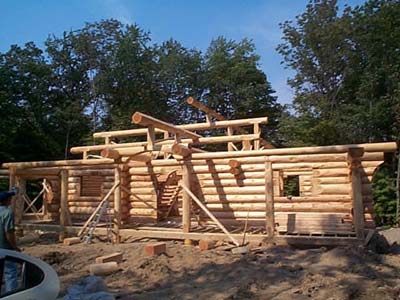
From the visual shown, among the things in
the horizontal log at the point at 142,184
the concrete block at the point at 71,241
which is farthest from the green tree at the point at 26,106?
the concrete block at the point at 71,241

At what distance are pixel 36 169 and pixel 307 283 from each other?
431 inches

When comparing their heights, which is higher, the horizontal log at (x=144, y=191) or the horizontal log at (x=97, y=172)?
the horizontal log at (x=97, y=172)

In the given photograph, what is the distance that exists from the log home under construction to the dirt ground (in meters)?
1.11

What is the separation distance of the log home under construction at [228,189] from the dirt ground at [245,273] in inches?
43.8

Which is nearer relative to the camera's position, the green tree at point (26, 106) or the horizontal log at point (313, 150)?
the horizontal log at point (313, 150)

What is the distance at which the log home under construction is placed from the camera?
37.3 ft

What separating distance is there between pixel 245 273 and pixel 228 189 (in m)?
5.07

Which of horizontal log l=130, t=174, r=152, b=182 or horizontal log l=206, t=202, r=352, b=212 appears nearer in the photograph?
horizontal log l=206, t=202, r=352, b=212

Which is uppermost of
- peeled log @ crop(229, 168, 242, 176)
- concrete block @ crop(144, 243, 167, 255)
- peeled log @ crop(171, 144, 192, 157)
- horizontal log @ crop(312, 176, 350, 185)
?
peeled log @ crop(171, 144, 192, 157)

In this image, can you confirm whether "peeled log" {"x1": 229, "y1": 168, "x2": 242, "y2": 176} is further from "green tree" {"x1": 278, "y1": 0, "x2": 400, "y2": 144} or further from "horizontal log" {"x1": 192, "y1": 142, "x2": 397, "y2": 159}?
"green tree" {"x1": 278, "y1": 0, "x2": 400, "y2": 144}

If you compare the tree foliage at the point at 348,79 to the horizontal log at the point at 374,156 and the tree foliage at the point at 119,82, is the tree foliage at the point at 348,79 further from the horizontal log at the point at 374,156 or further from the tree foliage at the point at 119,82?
the horizontal log at the point at 374,156

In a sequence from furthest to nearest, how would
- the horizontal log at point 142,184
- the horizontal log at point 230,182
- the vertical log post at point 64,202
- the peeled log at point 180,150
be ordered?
the horizontal log at point 142,184 → the vertical log post at point 64,202 → the horizontal log at point 230,182 → the peeled log at point 180,150

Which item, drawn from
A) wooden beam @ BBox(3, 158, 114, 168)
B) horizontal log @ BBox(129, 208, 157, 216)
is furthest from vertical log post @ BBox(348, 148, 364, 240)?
wooden beam @ BBox(3, 158, 114, 168)

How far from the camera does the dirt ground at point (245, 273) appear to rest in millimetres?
7688
